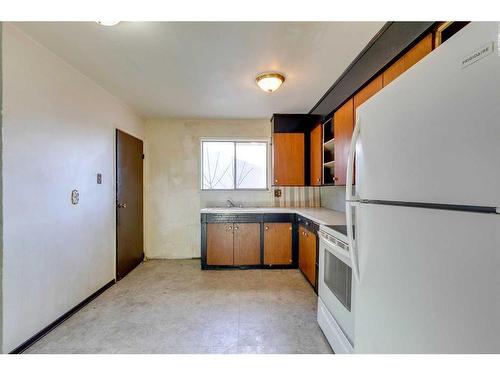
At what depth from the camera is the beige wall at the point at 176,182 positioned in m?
4.14

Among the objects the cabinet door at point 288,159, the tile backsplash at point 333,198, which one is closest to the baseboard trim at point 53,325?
the cabinet door at point 288,159

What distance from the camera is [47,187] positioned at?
202cm

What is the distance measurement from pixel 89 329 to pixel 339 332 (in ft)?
6.95

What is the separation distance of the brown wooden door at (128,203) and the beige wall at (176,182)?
231 mm

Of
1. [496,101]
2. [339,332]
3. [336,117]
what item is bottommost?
[339,332]

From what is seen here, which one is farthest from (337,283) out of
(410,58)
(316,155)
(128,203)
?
(128,203)

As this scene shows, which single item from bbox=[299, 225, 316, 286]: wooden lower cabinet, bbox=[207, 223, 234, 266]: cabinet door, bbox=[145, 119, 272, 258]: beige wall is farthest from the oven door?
bbox=[145, 119, 272, 258]: beige wall

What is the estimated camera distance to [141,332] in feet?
6.66

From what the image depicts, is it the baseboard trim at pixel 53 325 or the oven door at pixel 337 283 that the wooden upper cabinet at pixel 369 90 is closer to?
the oven door at pixel 337 283

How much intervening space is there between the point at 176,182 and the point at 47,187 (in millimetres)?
2193

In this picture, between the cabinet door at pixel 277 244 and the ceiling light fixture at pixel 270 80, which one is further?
the cabinet door at pixel 277 244

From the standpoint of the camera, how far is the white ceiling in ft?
5.79
